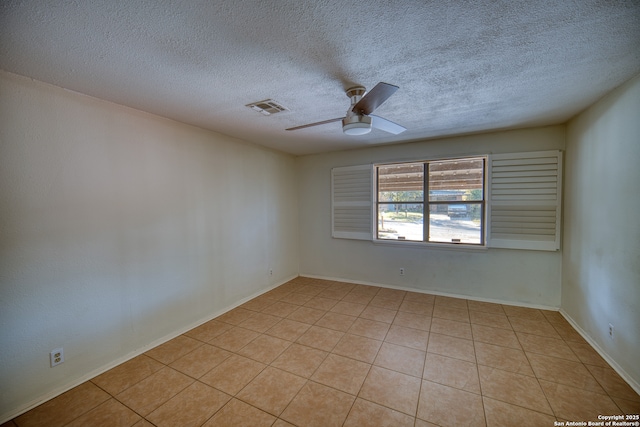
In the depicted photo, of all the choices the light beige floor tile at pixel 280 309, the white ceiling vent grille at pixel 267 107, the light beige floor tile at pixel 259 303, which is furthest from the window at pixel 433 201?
the white ceiling vent grille at pixel 267 107

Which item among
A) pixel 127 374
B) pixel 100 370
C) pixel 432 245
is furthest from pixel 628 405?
pixel 100 370

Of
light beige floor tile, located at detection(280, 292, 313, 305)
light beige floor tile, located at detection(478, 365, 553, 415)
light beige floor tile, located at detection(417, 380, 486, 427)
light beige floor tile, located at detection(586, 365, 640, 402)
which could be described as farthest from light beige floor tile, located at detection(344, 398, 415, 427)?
light beige floor tile, located at detection(280, 292, 313, 305)

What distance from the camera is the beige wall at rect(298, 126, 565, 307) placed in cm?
337

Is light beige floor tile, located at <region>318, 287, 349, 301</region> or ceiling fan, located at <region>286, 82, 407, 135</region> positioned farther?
light beige floor tile, located at <region>318, 287, 349, 301</region>

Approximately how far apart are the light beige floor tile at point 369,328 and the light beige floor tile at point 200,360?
143 centimetres

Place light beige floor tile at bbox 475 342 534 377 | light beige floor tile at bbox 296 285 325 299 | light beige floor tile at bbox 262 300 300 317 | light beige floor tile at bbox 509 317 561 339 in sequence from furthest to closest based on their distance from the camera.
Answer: light beige floor tile at bbox 296 285 325 299
light beige floor tile at bbox 262 300 300 317
light beige floor tile at bbox 509 317 561 339
light beige floor tile at bbox 475 342 534 377

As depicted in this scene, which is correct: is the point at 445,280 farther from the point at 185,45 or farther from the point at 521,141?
the point at 185,45

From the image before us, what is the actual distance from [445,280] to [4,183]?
16.1 feet

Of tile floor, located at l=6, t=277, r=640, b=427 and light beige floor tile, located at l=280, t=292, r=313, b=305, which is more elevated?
light beige floor tile, located at l=280, t=292, r=313, b=305

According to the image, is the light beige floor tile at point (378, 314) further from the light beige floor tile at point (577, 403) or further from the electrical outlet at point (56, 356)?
the electrical outlet at point (56, 356)

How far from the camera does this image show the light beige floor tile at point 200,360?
89.3 inches

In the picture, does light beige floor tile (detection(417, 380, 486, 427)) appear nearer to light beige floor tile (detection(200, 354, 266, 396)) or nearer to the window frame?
light beige floor tile (detection(200, 354, 266, 396))

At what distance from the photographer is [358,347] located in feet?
8.55

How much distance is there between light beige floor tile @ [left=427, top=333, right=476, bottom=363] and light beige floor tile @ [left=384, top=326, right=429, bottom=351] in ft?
0.22
